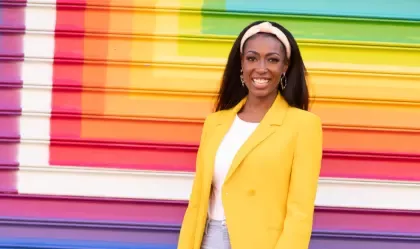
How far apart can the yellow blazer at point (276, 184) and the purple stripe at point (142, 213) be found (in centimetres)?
104

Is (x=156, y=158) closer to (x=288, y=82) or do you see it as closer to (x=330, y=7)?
(x=288, y=82)

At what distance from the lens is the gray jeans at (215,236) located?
83.4 inches

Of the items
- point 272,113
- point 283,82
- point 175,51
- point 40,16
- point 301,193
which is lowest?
point 301,193

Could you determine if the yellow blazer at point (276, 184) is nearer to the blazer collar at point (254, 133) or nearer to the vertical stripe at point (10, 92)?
the blazer collar at point (254, 133)

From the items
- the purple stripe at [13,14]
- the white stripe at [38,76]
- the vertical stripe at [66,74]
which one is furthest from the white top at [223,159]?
the purple stripe at [13,14]

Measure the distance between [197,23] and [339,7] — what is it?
0.78m

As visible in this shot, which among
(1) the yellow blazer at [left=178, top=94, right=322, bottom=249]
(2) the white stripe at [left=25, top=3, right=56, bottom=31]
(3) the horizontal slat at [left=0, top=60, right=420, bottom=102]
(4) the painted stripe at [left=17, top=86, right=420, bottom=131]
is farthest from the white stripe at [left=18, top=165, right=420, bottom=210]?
(1) the yellow blazer at [left=178, top=94, right=322, bottom=249]

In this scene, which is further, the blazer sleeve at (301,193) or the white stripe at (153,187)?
the white stripe at (153,187)

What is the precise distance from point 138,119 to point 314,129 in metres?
1.32

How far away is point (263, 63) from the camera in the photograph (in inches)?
84.8

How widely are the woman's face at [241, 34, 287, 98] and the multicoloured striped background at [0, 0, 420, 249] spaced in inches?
36.3

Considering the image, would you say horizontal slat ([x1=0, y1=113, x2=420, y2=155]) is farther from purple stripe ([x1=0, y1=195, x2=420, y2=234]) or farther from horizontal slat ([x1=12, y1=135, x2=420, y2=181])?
purple stripe ([x1=0, y1=195, x2=420, y2=234])

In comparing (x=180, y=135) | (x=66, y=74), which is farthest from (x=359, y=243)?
(x=66, y=74)

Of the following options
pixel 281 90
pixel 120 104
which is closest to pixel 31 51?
pixel 120 104
